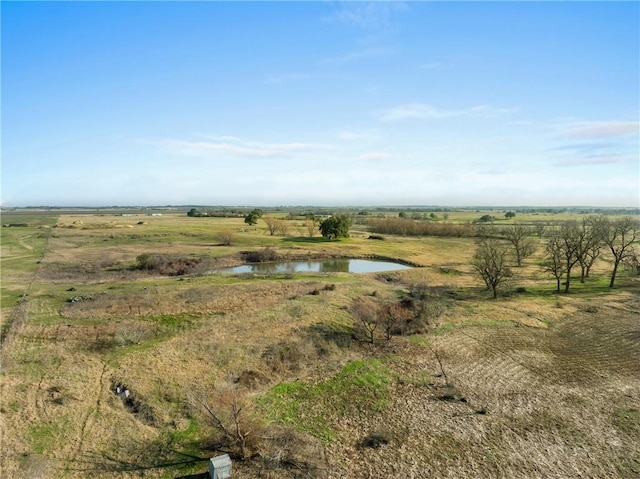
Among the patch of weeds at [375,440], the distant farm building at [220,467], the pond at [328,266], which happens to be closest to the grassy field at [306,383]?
the patch of weeds at [375,440]

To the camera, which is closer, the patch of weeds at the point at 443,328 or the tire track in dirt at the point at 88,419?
the tire track in dirt at the point at 88,419

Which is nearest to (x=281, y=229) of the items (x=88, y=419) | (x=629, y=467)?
(x=88, y=419)

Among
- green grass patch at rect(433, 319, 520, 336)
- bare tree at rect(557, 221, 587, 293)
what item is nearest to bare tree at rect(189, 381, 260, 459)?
green grass patch at rect(433, 319, 520, 336)

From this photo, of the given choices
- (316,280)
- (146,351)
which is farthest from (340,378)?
(316,280)

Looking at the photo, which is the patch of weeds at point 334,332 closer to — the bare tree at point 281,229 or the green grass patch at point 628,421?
the green grass patch at point 628,421

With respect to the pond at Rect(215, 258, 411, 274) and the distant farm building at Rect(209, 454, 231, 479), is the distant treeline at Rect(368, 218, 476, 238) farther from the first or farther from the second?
the distant farm building at Rect(209, 454, 231, 479)

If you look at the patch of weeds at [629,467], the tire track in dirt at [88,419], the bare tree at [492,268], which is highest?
the bare tree at [492,268]

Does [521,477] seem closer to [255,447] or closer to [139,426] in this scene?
[255,447]
